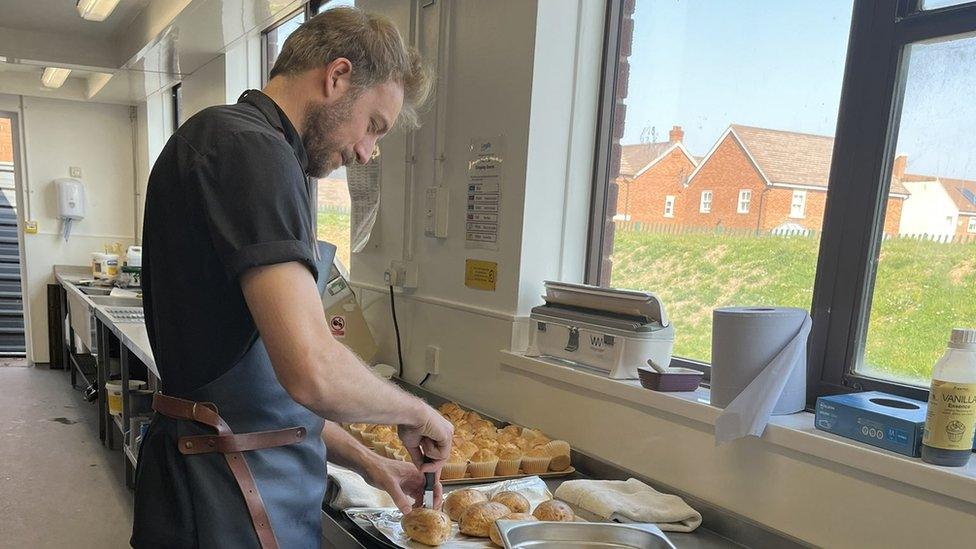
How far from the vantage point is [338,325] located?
8.34ft

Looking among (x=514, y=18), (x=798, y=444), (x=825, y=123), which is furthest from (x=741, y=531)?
(x=514, y=18)

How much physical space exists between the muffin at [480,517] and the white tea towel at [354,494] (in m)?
0.20

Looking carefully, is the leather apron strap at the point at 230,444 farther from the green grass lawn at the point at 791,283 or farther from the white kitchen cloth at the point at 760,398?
the green grass lawn at the point at 791,283

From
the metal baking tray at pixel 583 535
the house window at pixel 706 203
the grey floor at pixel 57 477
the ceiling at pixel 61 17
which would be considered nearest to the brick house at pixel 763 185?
the house window at pixel 706 203

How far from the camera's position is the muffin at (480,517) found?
4.28 ft

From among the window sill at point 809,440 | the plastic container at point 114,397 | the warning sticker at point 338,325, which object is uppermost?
the window sill at point 809,440

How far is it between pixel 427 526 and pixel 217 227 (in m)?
0.70

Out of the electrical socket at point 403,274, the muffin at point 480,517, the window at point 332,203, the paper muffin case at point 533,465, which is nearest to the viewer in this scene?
the muffin at point 480,517

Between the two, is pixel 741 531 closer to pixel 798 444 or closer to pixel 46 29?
pixel 798 444

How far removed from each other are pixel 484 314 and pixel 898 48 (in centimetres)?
133

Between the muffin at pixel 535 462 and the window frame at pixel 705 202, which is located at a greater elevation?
the window frame at pixel 705 202

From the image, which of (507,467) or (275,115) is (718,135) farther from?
(275,115)

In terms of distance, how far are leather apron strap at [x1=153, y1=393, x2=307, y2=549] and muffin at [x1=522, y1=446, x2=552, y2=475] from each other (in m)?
0.75

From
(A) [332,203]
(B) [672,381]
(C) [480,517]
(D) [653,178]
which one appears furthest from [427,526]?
(A) [332,203]
